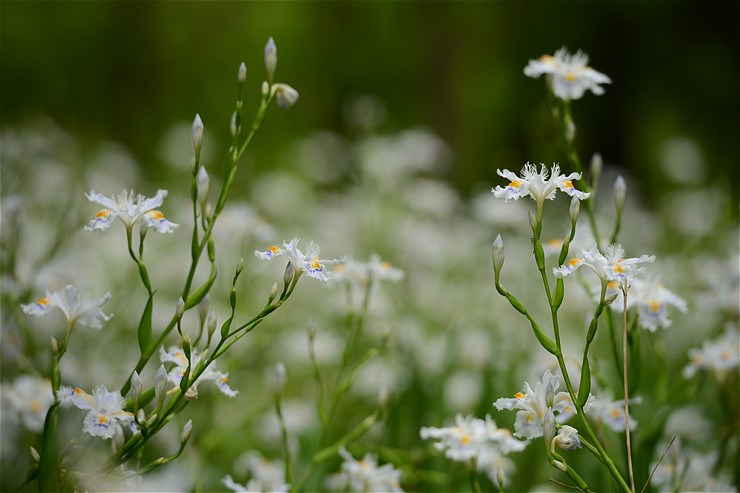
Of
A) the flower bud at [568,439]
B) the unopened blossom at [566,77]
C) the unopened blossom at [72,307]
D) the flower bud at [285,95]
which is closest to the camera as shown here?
the flower bud at [568,439]

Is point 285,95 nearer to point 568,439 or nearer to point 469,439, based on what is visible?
point 469,439

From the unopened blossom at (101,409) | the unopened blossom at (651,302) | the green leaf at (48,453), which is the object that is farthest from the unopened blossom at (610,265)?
the green leaf at (48,453)

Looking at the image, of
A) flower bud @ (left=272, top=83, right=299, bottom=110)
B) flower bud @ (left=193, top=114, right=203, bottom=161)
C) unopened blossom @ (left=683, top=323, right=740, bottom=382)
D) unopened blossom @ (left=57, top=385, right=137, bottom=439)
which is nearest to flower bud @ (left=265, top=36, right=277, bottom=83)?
flower bud @ (left=272, top=83, right=299, bottom=110)

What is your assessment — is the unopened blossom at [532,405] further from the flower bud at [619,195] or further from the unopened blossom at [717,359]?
the unopened blossom at [717,359]

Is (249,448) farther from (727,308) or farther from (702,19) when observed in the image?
(702,19)

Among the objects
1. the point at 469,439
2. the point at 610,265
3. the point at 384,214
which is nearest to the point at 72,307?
the point at 469,439

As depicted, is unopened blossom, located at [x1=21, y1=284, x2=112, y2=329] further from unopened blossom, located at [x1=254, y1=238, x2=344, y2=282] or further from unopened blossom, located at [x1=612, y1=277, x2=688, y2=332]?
unopened blossom, located at [x1=612, y1=277, x2=688, y2=332]
